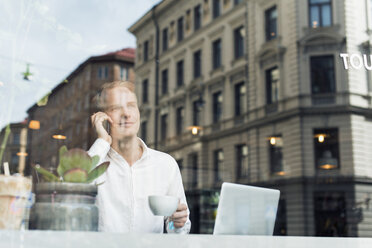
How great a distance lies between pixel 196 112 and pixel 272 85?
85 cm

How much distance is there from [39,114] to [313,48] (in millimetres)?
3403

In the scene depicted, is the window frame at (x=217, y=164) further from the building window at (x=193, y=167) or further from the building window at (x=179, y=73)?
the building window at (x=179, y=73)

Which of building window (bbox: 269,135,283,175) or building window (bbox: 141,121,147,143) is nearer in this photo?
building window (bbox: 141,121,147,143)

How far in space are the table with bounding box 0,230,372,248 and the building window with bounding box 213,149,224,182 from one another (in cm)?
299

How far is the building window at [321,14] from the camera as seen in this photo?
4964 millimetres

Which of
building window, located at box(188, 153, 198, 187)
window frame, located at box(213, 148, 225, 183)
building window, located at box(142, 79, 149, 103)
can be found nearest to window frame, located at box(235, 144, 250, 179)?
window frame, located at box(213, 148, 225, 183)

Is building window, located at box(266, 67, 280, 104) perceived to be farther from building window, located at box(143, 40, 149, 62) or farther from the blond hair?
the blond hair

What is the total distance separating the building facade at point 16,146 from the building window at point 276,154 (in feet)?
8.97

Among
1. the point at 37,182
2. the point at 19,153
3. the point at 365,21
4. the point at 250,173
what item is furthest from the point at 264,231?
the point at 365,21

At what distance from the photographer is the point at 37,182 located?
5.07 ft

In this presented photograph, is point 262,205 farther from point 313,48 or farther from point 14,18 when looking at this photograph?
point 313,48

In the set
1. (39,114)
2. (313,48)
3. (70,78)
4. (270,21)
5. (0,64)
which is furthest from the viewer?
(313,48)

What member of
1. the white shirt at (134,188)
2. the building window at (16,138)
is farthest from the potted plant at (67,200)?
the building window at (16,138)

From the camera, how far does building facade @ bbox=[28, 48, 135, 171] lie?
2.59 metres
